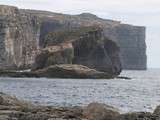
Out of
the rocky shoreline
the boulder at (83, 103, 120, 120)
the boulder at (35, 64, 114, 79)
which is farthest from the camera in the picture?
the rocky shoreline

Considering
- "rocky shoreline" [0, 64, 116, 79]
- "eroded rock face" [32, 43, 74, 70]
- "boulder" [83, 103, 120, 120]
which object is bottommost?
"rocky shoreline" [0, 64, 116, 79]

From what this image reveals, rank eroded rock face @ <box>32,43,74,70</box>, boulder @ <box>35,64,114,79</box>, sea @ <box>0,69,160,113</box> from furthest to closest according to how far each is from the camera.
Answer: eroded rock face @ <box>32,43,74,70</box> < boulder @ <box>35,64,114,79</box> < sea @ <box>0,69,160,113</box>

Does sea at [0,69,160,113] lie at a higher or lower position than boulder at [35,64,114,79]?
higher

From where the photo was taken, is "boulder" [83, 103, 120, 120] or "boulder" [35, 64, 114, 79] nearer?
"boulder" [83, 103, 120, 120]

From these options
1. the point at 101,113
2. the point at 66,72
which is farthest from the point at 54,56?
the point at 101,113

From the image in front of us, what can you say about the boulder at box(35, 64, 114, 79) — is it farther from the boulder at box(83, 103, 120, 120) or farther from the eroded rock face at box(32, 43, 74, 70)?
the boulder at box(83, 103, 120, 120)

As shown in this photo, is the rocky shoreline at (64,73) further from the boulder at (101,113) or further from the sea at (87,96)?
the boulder at (101,113)

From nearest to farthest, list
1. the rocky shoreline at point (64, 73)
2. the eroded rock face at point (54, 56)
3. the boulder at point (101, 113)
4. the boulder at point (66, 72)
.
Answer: the boulder at point (101, 113), the boulder at point (66, 72), the rocky shoreline at point (64, 73), the eroded rock face at point (54, 56)

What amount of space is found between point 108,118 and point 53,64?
154 m

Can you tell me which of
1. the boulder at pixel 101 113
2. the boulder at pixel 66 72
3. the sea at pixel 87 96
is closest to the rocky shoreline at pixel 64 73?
the boulder at pixel 66 72

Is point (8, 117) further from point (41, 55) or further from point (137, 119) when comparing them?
point (41, 55)

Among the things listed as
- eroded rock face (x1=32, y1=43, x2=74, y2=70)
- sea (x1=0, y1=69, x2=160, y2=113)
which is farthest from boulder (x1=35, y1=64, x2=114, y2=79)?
sea (x1=0, y1=69, x2=160, y2=113)

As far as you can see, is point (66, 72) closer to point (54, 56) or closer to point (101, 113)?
point (54, 56)

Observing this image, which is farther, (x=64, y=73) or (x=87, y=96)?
(x=64, y=73)
